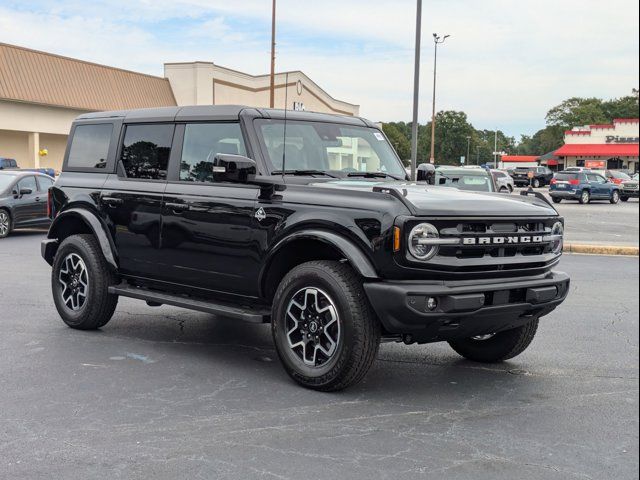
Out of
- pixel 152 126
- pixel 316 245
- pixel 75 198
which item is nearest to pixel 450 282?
pixel 316 245

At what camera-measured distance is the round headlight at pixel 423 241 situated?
4.87m

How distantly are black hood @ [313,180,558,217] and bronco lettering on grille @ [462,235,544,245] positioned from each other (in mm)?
153

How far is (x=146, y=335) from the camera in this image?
23.5ft

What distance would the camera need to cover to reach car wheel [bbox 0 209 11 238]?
56.2 ft

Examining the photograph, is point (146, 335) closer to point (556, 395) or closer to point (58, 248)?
point (58, 248)

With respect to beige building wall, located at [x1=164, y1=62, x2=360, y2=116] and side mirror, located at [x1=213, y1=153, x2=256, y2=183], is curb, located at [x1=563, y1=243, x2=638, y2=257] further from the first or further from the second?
beige building wall, located at [x1=164, y1=62, x2=360, y2=116]

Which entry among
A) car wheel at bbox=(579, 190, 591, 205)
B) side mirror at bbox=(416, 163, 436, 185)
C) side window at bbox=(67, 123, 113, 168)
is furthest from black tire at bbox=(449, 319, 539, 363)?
car wheel at bbox=(579, 190, 591, 205)

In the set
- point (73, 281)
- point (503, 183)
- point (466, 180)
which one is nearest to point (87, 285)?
point (73, 281)

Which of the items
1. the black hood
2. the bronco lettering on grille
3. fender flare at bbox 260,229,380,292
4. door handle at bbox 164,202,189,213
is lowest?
fender flare at bbox 260,229,380,292

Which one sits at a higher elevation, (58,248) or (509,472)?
(58,248)

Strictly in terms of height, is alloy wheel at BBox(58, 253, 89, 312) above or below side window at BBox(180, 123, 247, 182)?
below

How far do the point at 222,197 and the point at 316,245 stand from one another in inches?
37.6

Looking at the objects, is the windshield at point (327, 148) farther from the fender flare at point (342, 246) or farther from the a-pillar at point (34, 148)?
the a-pillar at point (34, 148)

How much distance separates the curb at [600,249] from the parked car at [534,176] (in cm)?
4752
